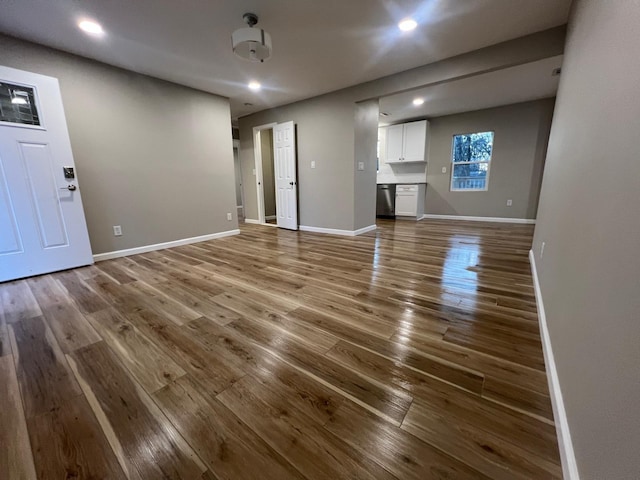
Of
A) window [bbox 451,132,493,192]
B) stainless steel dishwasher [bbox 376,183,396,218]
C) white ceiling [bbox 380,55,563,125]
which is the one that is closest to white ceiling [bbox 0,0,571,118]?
white ceiling [bbox 380,55,563,125]

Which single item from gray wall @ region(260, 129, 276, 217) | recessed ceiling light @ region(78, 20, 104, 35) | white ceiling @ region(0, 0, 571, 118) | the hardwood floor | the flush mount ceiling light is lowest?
the hardwood floor

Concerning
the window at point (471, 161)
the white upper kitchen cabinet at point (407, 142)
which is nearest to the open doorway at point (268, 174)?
the white upper kitchen cabinet at point (407, 142)

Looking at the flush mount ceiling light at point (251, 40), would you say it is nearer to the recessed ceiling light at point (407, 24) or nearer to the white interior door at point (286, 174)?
the recessed ceiling light at point (407, 24)

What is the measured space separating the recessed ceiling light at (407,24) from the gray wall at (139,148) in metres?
2.97

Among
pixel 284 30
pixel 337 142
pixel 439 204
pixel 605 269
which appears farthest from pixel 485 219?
pixel 605 269

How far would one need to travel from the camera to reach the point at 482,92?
4.38 meters

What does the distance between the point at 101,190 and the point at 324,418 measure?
11.9 ft

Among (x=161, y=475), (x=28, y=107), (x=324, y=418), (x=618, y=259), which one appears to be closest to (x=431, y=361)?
(x=324, y=418)

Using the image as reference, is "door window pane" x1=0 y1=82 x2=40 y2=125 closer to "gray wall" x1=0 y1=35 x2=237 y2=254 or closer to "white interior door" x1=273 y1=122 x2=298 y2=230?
"gray wall" x1=0 y1=35 x2=237 y2=254

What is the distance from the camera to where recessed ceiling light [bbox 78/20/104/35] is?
231cm

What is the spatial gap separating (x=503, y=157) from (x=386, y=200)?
2527 millimetres

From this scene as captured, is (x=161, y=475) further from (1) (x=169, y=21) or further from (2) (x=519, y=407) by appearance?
(1) (x=169, y=21)

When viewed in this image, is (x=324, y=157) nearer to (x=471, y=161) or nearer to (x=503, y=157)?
(x=471, y=161)

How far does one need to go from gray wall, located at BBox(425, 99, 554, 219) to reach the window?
0.11 m
